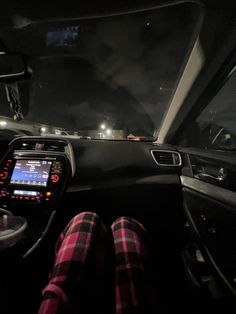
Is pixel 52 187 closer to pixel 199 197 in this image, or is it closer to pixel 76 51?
pixel 199 197

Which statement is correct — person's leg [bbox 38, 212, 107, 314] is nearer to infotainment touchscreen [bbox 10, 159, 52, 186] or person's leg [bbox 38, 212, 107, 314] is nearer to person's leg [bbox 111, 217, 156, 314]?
person's leg [bbox 111, 217, 156, 314]

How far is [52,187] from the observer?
2.60 metres

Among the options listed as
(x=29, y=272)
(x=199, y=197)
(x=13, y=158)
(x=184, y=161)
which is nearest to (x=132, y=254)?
(x=199, y=197)

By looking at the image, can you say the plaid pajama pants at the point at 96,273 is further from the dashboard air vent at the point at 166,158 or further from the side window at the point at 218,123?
the side window at the point at 218,123

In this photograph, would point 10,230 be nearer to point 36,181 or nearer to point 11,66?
A: point 36,181

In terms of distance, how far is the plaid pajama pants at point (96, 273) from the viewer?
123 cm

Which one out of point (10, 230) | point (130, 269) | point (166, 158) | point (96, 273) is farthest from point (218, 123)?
point (10, 230)

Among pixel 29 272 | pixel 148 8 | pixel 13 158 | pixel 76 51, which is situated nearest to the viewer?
pixel 148 8

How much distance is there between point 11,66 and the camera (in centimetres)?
270

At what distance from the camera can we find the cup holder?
148 centimetres

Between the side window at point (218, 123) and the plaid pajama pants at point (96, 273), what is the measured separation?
1.34m

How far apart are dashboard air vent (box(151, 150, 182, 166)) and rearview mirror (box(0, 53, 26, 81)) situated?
5.50 ft

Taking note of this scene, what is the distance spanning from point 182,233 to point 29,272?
1.58m

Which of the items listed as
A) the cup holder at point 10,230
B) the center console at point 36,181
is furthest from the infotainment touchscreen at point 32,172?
the cup holder at point 10,230
